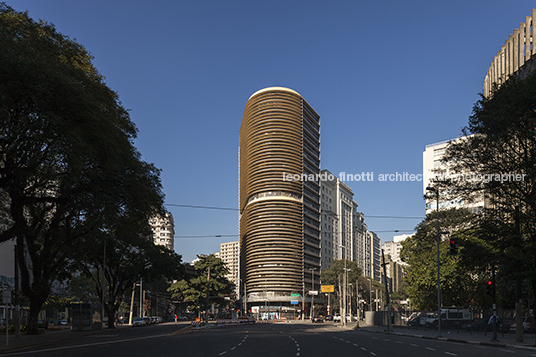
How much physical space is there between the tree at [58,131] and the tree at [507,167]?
21916mm

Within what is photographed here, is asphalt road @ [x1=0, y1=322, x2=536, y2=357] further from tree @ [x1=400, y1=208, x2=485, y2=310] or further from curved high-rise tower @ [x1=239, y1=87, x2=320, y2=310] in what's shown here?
curved high-rise tower @ [x1=239, y1=87, x2=320, y2=310]

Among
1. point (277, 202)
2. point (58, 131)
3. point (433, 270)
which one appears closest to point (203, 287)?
point (277, 202)

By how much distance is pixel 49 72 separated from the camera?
73.5ft

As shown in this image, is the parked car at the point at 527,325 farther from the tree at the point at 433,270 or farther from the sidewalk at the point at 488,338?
the tree at the point at 433,270

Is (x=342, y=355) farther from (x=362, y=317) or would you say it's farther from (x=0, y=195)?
(x=362, y=317)

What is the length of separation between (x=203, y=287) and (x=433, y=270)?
210ft

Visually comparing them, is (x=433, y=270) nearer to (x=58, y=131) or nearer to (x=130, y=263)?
(x=130, y=263)

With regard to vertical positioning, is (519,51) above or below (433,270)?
above

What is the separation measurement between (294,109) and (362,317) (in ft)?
227

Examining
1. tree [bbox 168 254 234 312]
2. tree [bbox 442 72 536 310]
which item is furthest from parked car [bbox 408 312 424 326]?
tree [bbox 168 254 234 312]

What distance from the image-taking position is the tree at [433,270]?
62.1 m

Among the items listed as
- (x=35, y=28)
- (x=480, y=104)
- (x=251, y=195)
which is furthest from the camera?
(x=251, y=195)

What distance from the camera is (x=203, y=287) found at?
376ft

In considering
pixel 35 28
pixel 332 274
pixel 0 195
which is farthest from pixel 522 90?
pixel 332 274
